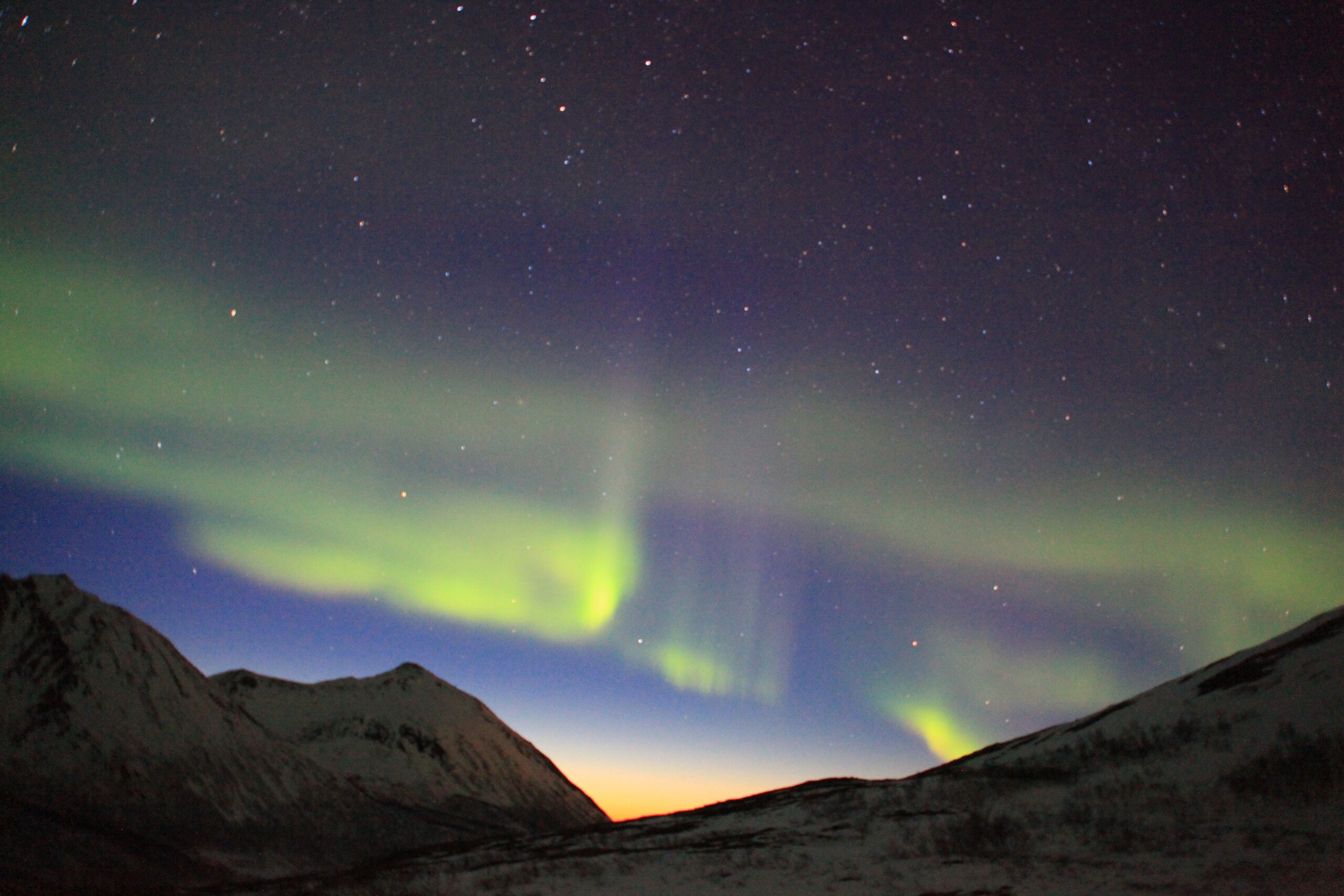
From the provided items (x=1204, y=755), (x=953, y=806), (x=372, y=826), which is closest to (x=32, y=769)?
(x=372, y=826)

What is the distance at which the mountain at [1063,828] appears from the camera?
17.8 meters

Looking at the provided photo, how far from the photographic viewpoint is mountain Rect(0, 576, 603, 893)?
6831cm

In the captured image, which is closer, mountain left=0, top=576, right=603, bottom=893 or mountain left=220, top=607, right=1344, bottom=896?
mountain left=220, top=607, right=1344, bottom=896

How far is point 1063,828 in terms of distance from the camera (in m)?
22.4

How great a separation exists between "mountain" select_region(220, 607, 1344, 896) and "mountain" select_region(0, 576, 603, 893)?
4759 cm

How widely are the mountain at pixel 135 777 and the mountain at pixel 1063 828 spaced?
4759 centimetres

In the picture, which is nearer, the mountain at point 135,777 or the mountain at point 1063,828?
the mountain at point 1063,828

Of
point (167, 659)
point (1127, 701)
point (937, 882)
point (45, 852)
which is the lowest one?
point (45, 852)

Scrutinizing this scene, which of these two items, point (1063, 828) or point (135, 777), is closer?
point (1063, 828)

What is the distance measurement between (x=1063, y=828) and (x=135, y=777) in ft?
322

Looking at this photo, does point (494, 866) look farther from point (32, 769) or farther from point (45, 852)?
point (32, 769)

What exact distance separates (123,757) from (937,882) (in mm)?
101228

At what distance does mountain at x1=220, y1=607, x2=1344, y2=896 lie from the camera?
699 inches

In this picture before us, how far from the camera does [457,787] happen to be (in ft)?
605
